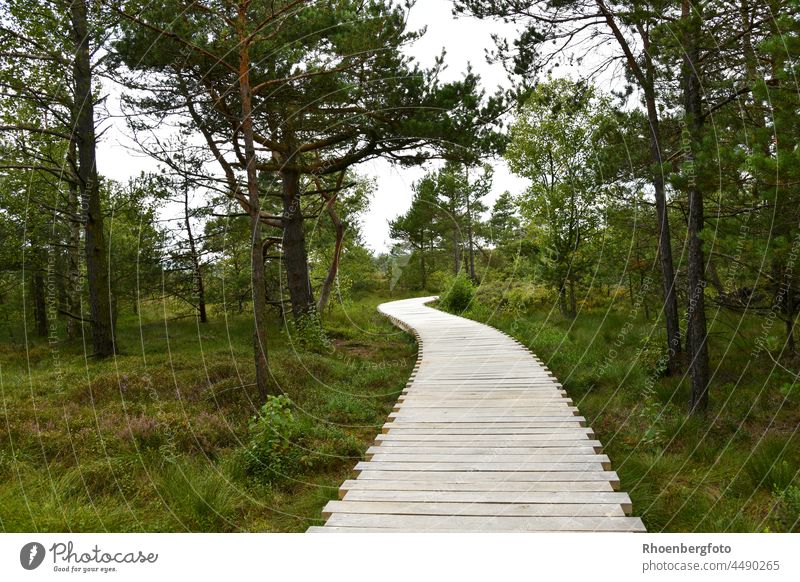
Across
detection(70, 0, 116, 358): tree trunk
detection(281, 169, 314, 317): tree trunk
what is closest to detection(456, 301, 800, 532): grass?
detection(281, 169, 314, 317): tree trunk

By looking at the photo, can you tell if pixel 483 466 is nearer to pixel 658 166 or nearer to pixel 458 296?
pixel 658 166

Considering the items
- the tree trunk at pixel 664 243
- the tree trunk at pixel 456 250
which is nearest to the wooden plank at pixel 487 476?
the tree trunk at pixel 664 243

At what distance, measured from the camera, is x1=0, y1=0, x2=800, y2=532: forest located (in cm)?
552

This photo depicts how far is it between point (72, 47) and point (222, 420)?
33.1ft

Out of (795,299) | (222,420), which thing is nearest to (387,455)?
(222,420)

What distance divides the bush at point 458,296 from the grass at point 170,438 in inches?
533

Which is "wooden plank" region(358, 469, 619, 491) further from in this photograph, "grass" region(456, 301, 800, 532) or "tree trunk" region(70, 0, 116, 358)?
"tree trunk" region(70, 0, 116, 358)

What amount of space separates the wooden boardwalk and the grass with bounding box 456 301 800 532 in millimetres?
808

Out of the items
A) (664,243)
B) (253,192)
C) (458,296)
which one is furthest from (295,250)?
(458,296)

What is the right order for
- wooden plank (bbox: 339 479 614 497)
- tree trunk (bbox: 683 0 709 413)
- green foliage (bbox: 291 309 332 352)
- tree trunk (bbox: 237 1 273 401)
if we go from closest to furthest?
wooden plank (bbox: 339 479 614 497), tree trunk (bbox: 683 0 709 413), tree trunk (bbox: 237 1 273 401), green foliage (bbox: 291 309 332 352)
